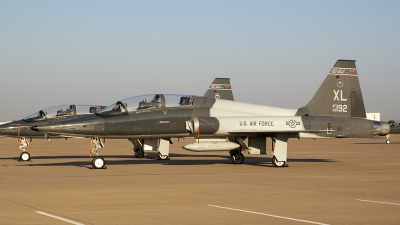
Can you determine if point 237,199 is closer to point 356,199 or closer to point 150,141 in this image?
point 356,199

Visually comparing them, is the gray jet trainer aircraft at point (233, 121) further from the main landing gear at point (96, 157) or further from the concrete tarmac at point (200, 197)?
the concrete tarmac at point (200, 197)

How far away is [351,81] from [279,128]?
4.13 metres

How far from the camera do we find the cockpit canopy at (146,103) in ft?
70.6

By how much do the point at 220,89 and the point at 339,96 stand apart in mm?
17082

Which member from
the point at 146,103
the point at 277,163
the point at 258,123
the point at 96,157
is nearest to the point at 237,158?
the point at 277,163

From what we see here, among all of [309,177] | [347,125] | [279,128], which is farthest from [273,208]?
[347,125]

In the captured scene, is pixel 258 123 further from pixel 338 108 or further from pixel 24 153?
pixel 24 153

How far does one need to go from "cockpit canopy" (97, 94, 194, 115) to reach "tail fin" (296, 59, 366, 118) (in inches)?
182

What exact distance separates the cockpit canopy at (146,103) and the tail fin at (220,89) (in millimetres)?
17312

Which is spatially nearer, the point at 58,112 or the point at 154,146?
the point at 58,112

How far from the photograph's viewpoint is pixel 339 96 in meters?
23.6

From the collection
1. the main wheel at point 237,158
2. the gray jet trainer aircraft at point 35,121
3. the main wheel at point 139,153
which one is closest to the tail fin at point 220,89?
the main wheel at point 139,153

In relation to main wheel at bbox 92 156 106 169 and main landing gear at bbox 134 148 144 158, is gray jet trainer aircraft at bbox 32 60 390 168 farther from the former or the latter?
main landing gear at bbox 134 148 144 158

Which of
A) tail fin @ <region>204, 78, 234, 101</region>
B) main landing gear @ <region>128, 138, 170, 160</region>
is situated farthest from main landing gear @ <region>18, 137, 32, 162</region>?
tail fin @ <region>204, 78, 234, 101</region>
